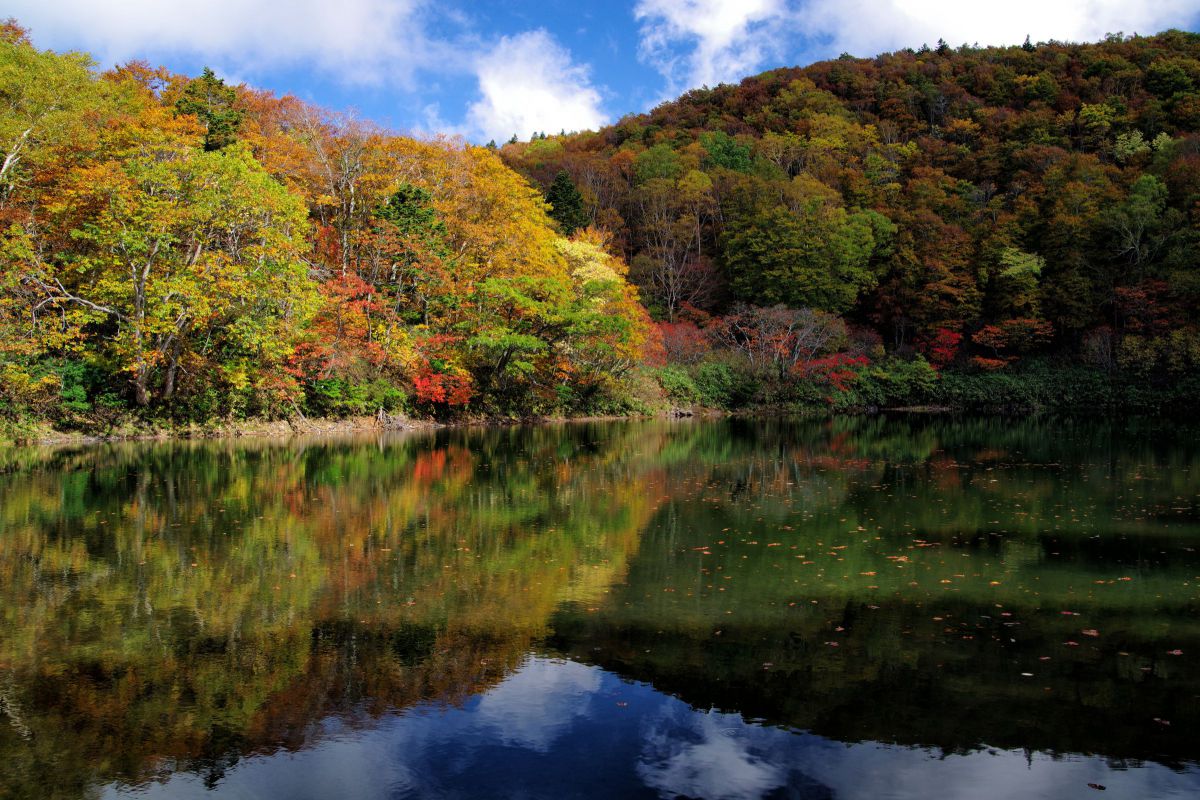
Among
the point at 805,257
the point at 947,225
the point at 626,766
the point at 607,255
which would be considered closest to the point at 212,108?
the point at 607,255

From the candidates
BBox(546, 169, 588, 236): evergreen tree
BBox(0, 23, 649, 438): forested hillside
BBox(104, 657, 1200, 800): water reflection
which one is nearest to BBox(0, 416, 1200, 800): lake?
BBox(104, 657, 1200, 800): water reflection

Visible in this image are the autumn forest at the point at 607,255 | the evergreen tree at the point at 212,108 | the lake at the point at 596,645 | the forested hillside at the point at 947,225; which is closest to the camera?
the lake at the point at 596,645

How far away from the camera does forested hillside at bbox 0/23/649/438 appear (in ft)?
74.2

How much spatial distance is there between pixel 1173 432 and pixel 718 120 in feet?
187

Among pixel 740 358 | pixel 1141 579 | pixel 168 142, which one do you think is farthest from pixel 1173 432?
pixel 168 142

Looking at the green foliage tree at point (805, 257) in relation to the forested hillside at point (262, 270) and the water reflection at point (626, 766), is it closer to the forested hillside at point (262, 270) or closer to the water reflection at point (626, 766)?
the forested hillside at point (262, 270)

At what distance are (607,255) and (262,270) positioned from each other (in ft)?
54.8

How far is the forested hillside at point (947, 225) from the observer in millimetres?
44531

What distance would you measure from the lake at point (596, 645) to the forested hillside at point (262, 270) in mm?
10196

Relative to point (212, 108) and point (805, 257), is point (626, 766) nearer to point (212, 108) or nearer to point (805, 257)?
point (212, 108)

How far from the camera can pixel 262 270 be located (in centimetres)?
2455

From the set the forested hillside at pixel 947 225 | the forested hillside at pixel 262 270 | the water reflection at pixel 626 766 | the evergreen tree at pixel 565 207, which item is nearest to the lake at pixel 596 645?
the water reflection at pixel 626 766

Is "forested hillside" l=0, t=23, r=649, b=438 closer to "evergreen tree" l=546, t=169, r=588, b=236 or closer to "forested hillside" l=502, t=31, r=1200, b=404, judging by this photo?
"evergreen tree" l=546, t=169, r=588, b=236

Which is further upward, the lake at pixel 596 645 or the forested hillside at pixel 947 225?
the forested hillside at pixel 947 225
